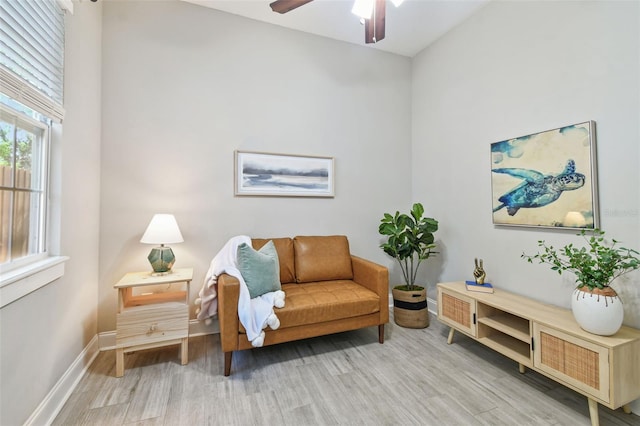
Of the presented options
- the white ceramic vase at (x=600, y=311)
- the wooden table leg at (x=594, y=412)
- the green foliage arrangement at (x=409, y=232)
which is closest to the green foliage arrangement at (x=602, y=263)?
the white ceramic vase at (x=600, y=311)

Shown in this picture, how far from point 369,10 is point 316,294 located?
2.19 metres

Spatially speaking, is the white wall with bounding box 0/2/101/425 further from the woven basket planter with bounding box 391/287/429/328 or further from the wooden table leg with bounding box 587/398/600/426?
the wooden table leg with bounding box 587/398/600/426

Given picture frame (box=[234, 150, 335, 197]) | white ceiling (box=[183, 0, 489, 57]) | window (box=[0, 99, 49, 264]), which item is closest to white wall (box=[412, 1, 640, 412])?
white ceiling (box=[183, 0, 489, 57])

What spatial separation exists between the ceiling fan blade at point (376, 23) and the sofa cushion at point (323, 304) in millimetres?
2045

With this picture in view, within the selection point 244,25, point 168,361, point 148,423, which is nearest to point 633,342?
point 148,423

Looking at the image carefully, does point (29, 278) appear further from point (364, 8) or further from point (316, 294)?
point (364, 8)

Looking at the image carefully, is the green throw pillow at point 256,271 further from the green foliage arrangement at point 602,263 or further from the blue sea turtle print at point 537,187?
the blue sea turtle print at point 537,187

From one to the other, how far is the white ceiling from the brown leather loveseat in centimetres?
234

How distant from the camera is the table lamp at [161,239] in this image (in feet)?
7.33

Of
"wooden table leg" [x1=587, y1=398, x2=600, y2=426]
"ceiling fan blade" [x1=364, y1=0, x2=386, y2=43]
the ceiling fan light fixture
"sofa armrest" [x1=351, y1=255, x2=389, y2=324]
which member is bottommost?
"wooden table leg" [x1=587, y1=398, x2=600, y2=426]

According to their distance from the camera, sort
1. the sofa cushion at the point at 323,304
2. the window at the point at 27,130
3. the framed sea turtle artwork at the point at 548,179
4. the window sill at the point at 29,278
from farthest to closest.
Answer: the sofa cushion at the point at 323,304 → the framed sea turtle artwork at the point at 548,179 → the window at the point at 27,130 → the window sill at the point at 29,278

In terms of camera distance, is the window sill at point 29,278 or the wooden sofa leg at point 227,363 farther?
the wooden sofa leg at point 227,363

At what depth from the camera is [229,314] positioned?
1966 mm

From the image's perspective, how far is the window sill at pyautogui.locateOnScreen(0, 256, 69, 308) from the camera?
1209 millimetres
